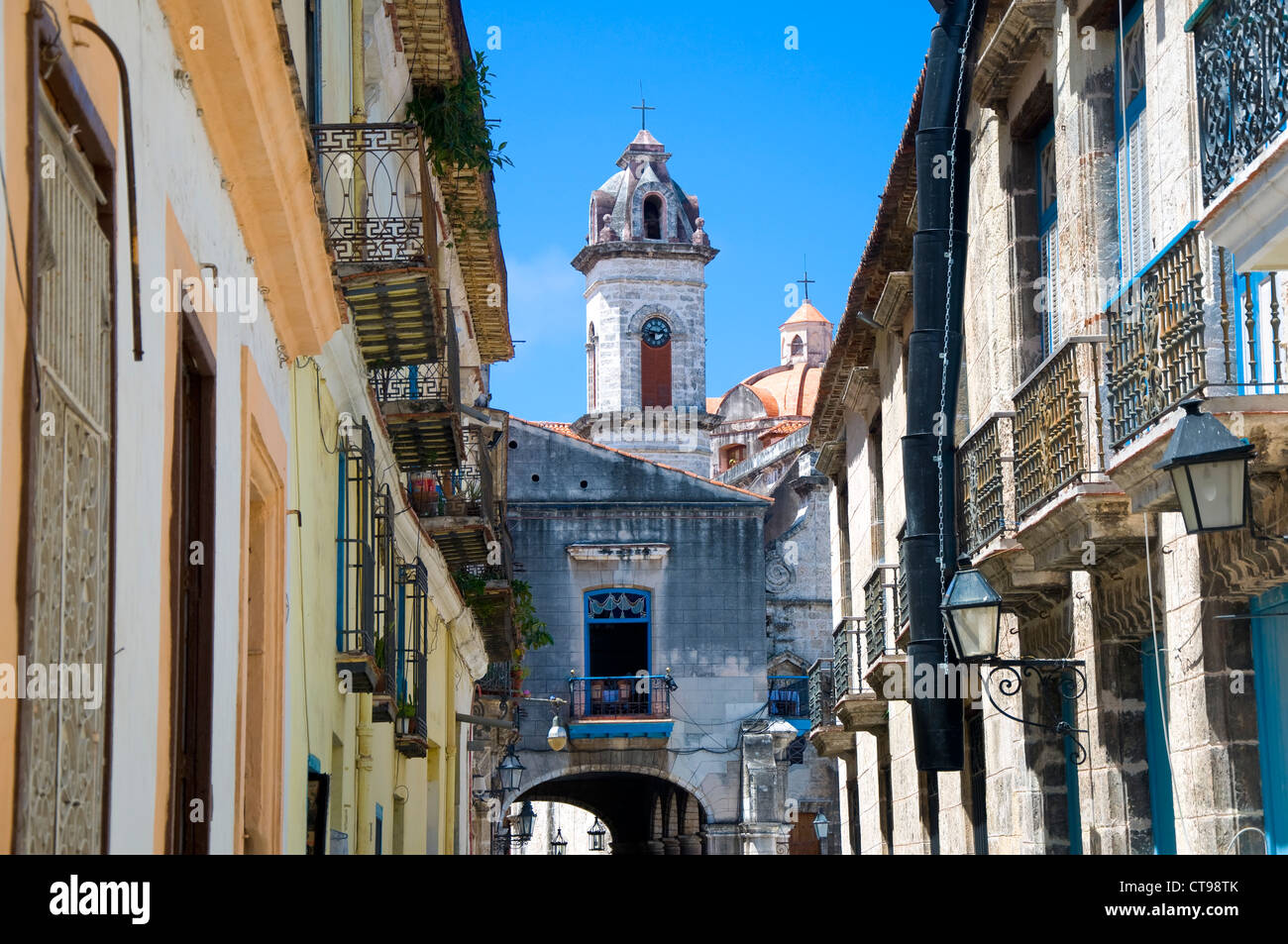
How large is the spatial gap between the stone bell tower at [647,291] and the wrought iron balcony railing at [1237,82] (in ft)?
201

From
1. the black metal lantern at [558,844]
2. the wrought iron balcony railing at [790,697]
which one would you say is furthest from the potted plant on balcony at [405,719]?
the black metal lantern at [558,844]

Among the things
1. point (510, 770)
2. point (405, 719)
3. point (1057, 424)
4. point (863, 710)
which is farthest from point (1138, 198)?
point (510, 770)

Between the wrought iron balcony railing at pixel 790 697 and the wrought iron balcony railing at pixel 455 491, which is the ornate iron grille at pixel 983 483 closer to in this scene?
the wrought iron balcony railing at pixel 455 491

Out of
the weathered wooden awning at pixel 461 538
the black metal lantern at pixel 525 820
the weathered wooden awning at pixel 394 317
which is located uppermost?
the weathered wooden awning at pixel 394 317

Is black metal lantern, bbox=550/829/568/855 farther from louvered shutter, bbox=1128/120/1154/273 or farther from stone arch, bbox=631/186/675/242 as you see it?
louvered shutter, bbox=1128/120/1154/273

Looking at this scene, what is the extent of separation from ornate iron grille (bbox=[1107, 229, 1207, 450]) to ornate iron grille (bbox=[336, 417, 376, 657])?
4949mm

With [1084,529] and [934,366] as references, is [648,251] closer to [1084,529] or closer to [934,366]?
[934,366]

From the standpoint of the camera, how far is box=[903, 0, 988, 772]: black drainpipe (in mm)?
13031

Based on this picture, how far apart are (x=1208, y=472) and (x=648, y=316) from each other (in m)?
64.2

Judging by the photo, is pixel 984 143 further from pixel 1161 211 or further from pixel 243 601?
pixel 243 601

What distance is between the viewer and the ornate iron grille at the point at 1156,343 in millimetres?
8555

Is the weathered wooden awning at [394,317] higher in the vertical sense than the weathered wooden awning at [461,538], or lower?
higher

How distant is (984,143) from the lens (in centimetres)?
1369
